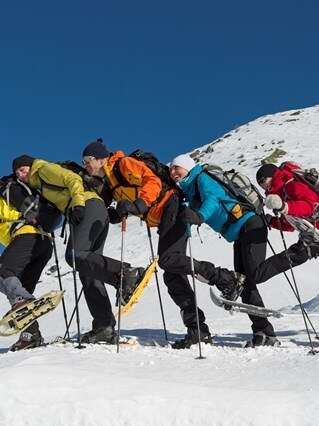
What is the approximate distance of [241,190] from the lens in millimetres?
6352

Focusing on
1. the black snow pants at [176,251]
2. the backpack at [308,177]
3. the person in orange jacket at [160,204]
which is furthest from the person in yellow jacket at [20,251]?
the backpack at [308,177]

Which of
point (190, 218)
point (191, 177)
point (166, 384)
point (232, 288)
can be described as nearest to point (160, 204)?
point (191, 177)

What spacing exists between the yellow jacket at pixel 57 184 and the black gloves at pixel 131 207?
19.2 inches

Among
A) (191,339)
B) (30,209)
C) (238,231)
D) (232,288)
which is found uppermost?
(30,209)

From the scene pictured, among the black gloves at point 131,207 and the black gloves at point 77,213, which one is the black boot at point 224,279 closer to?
the black gloves at point 131,207

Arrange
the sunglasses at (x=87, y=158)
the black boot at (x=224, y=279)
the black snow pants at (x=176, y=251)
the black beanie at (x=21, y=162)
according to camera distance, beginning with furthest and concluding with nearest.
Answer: the black beanie at (x=21, y=162), the sunglasses at (x=87, y=158), the black snow pants at (x=176, y=251), the black boot at (x=224, y=279)

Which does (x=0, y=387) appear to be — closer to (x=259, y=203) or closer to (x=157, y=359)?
(x=157, y=359)

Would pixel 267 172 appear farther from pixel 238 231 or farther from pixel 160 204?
pixel 160 204

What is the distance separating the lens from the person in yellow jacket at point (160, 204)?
20.5 feet

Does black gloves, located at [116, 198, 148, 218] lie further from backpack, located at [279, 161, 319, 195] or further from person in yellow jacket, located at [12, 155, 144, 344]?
backpack, located at [279, 161, 319, 195]

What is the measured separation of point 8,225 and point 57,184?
0.80m

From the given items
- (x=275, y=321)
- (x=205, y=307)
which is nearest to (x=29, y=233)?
(x=275, y=321)

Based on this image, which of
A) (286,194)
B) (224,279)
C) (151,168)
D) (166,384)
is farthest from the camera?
(151,168)

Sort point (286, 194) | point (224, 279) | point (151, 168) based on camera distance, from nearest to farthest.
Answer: point (224, 279)
point (286, 194)
point (151, 168)
